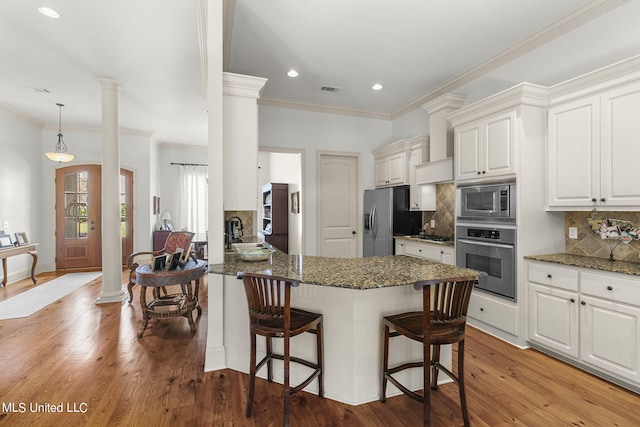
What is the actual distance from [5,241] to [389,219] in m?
5.91

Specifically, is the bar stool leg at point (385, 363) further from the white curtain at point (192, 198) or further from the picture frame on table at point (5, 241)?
the white curtain at point (192, 198)

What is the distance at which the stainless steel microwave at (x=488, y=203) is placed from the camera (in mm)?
2992

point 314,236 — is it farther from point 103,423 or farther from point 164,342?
point 103,423

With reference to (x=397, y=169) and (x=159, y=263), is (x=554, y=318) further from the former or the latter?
(x=159, y=263)

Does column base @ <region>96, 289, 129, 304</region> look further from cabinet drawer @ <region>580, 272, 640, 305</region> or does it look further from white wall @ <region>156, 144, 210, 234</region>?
cabinet drawer @ <region>580, 272, 640, 305</region>

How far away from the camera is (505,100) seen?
302 cm

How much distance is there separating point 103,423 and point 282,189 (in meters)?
5.13

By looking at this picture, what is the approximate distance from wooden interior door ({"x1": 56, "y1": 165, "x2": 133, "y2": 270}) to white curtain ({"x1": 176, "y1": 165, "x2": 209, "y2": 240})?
1485 millimetres

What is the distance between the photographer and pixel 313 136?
5.18 m

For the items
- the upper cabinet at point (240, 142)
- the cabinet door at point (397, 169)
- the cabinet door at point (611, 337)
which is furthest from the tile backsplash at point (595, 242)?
the upper cabinet at point (240, 142)

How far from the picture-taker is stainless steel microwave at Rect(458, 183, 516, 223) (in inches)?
118

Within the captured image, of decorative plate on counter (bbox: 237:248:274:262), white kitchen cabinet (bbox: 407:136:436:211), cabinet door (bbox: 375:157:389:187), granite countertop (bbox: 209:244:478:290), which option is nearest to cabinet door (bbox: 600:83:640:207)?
granite countertop (bbox: 209:244:478:290)

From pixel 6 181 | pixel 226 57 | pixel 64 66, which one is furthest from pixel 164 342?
pixel 6 181

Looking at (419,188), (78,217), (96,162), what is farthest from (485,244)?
(78,217)
